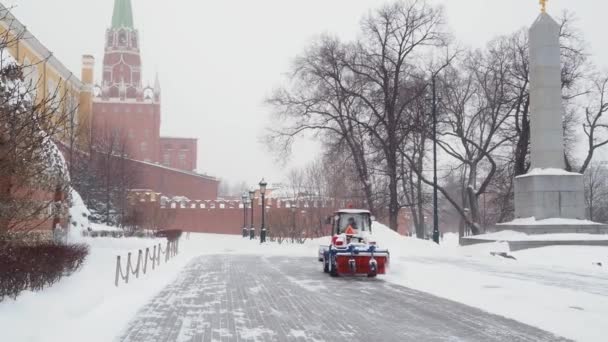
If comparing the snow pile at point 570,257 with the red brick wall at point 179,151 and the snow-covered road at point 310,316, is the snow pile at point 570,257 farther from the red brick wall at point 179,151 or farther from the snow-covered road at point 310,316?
the red brick wall at point 179,151

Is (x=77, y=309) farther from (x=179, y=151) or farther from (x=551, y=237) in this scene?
(x=179, y=151)

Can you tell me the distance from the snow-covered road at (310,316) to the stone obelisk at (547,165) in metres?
12.7

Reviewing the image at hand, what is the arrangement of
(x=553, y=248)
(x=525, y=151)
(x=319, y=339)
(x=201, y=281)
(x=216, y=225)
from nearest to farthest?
(x=319, y=339) < (x=201, y=281) < (x=553, y=248) < (x=525, y=151) < (x=216, y=225)

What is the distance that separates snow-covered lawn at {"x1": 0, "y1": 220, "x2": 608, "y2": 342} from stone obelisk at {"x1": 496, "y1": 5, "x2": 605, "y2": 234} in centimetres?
252

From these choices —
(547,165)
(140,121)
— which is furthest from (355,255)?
A: (140,121)

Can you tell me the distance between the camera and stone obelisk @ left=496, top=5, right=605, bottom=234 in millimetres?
25828

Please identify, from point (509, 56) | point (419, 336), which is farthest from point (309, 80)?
point (419, 336)

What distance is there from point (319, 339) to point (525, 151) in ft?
108

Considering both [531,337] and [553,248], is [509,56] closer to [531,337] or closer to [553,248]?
[553,248]

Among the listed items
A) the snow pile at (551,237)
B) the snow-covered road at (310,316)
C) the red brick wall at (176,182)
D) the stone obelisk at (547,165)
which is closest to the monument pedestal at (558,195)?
the stone obelisk at (547,165)

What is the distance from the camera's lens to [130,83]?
105 meters

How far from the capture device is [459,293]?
1393 cm

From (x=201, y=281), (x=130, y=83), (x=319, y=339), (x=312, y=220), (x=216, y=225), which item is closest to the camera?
(x=319, y=339)

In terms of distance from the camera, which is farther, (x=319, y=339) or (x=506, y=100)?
(x=506, y=100)
